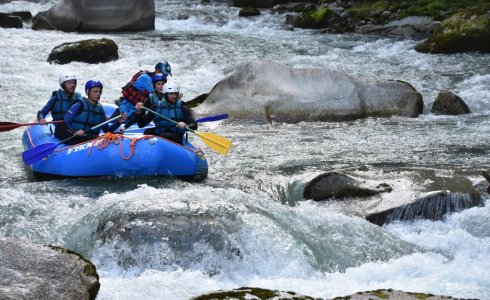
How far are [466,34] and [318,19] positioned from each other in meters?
5.39

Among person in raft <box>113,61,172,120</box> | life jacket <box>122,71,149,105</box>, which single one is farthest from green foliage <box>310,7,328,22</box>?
life jacket <box>122,71,149,105</box>

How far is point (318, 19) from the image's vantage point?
806 inches

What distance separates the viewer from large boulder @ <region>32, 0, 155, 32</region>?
19125 millimetres

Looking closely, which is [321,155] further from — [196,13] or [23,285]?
[196,13]

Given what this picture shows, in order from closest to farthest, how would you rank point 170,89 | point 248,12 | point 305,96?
point 170,89 < point 305,96 < point 248,12

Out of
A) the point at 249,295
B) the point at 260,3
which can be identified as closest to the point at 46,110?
the point at 249,295

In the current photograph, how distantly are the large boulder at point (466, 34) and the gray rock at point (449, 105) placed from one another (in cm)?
428

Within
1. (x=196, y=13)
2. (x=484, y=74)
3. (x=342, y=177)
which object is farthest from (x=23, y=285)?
(x=196, y=13)

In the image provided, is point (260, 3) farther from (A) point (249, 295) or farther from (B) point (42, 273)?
(B) point (42, 273)

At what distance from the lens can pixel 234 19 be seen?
2205cm

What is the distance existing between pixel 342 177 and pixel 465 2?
13.7 metres

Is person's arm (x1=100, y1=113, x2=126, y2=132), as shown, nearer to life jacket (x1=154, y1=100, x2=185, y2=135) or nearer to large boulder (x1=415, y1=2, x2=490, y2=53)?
life jacket (x1=154, y1=100, x2=185, y2=135)

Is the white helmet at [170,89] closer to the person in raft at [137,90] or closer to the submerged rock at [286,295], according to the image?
the person in raft at [137,90]

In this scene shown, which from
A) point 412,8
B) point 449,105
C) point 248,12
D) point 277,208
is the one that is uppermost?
point 412,8
